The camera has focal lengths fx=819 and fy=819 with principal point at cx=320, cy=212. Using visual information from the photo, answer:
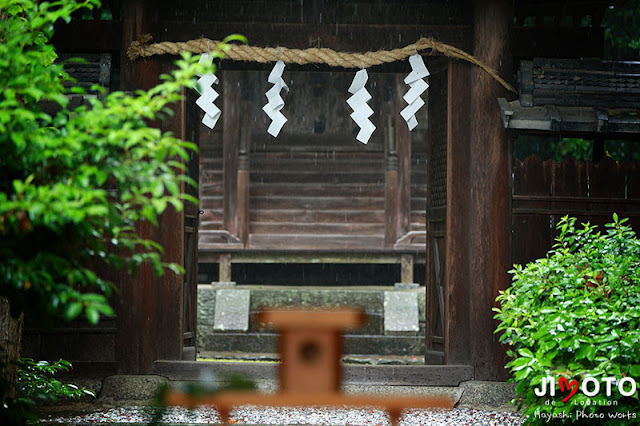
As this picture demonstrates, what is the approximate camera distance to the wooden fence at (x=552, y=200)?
749 centimetres

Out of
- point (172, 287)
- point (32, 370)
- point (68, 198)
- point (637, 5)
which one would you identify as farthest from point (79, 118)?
point (637, 5)

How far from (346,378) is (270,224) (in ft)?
21.3

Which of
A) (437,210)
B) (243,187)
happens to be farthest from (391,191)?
→ (437,210)

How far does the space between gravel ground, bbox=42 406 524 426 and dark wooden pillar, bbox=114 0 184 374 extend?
68 centimetres

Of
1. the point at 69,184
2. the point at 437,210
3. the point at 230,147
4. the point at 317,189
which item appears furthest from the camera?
the point at 317,189

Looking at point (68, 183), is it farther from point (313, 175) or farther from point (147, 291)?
point (313, 175)

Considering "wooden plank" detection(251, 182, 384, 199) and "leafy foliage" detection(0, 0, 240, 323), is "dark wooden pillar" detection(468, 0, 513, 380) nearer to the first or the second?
"leafy foliage" detection(0, 0, 240, 323)

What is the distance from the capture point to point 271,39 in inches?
297

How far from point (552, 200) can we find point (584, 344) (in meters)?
2.84

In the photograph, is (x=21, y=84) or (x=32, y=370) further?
(x=32, y=370)

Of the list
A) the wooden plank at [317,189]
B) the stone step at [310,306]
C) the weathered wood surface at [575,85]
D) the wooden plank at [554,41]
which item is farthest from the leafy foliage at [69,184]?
the wooden plank at [317,189]

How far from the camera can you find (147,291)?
739 cm

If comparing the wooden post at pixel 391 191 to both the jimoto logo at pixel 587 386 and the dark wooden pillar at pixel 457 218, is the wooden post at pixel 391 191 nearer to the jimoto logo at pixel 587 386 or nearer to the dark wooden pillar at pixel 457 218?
the dark wooden pillar at pixel 457 218

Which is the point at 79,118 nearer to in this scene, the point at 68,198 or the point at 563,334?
the point at 68,198
